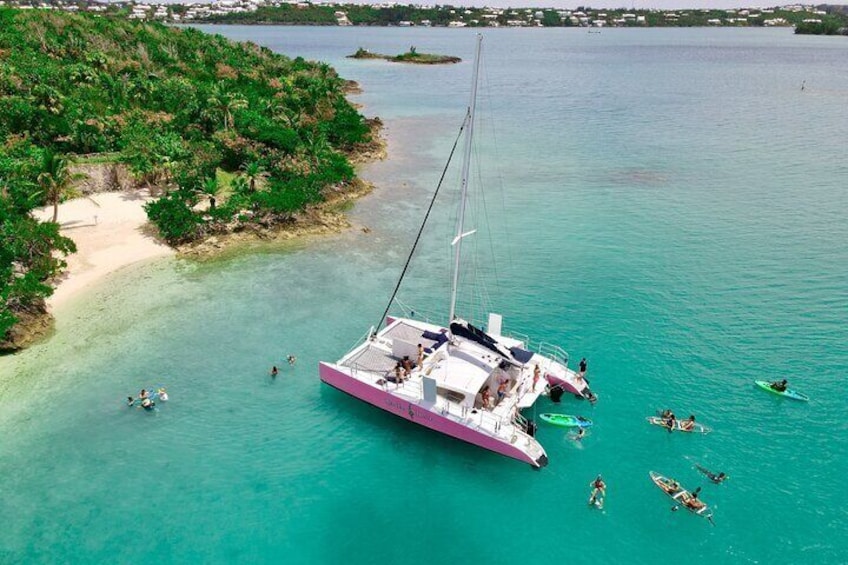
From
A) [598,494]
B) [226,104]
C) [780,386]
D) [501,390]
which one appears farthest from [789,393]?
[226,104]

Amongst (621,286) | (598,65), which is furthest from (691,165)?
(598,65)

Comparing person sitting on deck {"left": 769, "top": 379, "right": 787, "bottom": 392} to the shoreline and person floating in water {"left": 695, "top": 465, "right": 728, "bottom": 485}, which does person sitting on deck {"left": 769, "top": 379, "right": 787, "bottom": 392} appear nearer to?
person floating in water {"left": 695, "top": 465, "right": 728, "bottom": 485}

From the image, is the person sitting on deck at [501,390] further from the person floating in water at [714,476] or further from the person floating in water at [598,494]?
the person floating in water at [714,476]

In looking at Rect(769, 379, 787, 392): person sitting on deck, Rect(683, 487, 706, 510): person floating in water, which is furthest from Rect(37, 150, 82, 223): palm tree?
Rect(769, 379, 787, 392): person sitting on deck

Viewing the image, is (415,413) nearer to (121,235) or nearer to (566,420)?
(566,420)

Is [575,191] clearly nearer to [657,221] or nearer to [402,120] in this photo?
[657,221]

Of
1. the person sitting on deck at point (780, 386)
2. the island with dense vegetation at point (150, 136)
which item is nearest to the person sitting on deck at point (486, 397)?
the person sitting on deck at point (780, 386)
